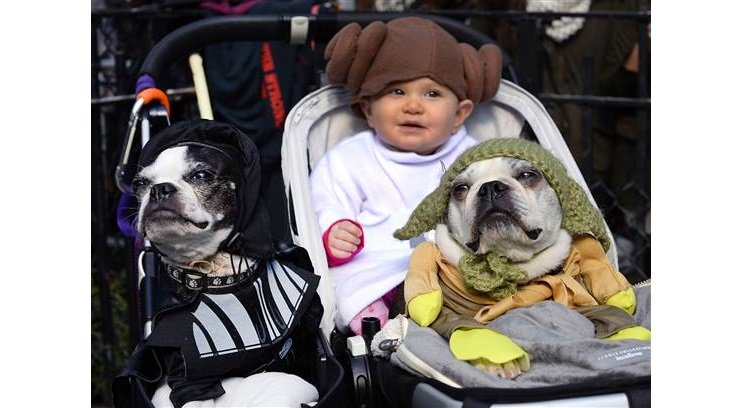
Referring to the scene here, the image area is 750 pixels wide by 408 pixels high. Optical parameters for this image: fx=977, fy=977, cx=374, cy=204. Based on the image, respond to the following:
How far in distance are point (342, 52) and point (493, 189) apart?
0.92 m

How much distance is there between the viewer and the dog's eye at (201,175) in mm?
2348

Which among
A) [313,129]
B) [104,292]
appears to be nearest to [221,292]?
[313,129]

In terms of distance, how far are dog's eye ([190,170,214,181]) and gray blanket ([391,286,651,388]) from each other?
0.62 meters

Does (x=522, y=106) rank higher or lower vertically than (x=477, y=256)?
higher

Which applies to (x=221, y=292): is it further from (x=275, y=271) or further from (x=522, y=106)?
(x=522, y=106)

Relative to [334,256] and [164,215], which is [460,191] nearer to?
[334,256]

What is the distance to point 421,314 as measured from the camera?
248 centimetres

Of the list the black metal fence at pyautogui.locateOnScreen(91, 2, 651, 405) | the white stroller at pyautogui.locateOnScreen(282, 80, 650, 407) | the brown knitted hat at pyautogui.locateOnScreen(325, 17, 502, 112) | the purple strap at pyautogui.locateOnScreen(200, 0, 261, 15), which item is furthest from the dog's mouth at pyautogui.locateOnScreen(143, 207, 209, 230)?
the purple strap at pyautogui.locateOnScreen(200, 0, 261, 15)

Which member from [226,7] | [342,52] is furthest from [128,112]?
[342,52]

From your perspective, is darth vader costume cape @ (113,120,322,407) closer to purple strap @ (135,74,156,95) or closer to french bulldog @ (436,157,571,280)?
french bulldog @ (436,157,571,280)

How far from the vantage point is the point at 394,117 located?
316 centimetres

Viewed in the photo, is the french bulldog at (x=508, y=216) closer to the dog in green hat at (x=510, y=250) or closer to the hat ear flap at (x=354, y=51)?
the dog in green hat at (x=510, y=250)

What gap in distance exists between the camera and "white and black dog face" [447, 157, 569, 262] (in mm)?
2436

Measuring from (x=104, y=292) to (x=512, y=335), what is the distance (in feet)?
7.47
